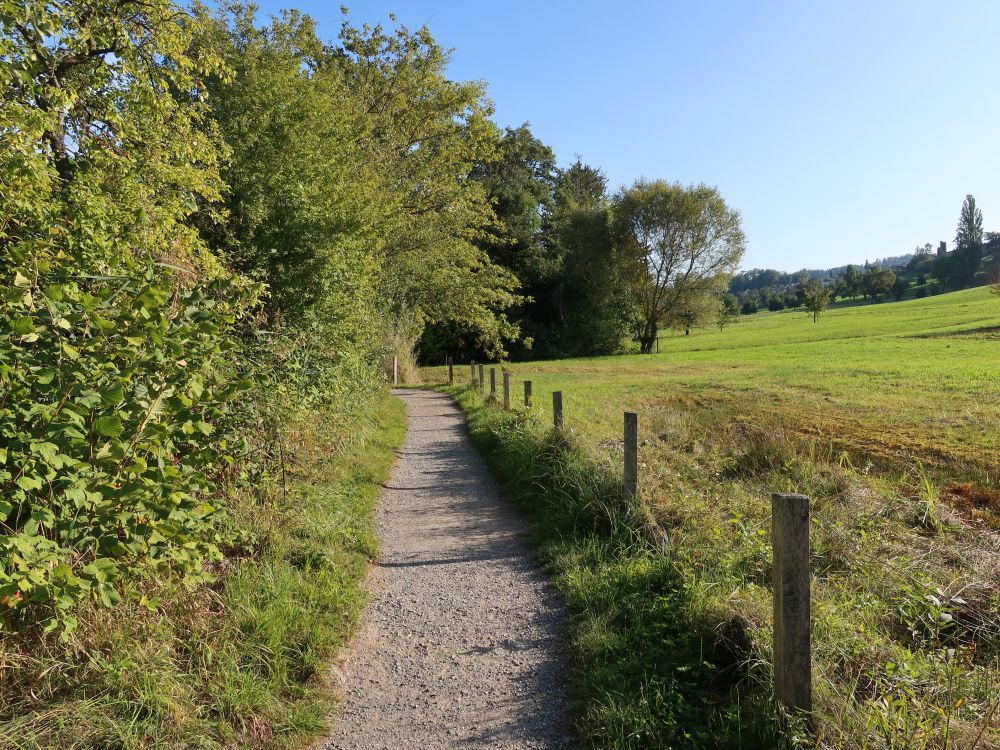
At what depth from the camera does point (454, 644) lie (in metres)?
4.53

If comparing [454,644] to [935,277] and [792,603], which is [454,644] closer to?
[792,603]

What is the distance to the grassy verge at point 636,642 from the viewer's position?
326 cm

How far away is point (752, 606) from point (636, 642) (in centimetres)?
82

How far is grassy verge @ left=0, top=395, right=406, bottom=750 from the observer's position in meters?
3.01

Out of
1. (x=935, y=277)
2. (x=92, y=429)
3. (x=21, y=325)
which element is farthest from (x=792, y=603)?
(x=935, y=277)

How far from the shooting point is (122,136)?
6.10 meters

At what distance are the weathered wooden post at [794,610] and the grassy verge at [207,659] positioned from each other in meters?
2.62

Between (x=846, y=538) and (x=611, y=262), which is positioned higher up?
(x=611, y=262)

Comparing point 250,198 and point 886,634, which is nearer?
point 886,634

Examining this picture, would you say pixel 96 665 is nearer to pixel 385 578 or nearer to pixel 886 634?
pixel 385 578

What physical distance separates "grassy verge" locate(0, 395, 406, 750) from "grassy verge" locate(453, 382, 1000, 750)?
1.82 meters

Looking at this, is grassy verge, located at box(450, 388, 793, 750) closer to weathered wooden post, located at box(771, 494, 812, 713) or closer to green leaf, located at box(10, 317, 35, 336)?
weathered wooden post, located at box(771, 494, 812, 713)

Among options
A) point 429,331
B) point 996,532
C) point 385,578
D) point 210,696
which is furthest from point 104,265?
point 429,331

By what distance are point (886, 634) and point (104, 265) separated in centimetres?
552
